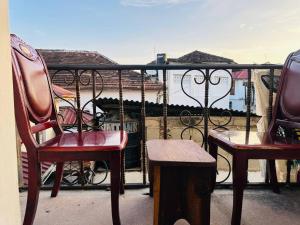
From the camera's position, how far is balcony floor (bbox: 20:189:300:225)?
150 cm

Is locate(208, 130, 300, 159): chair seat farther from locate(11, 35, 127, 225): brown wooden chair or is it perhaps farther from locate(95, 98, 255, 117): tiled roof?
locate(95, 98, 255, 117): tiled roof

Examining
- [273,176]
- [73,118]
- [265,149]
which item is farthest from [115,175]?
[73,118]

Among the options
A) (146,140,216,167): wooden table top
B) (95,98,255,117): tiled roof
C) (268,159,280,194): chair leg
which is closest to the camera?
(146,140,216,167): wooden table top

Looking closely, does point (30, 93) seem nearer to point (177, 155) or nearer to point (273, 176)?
point (177, 155)

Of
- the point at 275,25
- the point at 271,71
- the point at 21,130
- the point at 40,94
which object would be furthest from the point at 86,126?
the point at 275,25

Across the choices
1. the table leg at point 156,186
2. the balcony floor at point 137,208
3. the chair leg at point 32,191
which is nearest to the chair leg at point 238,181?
the balcony floor at point 137,208

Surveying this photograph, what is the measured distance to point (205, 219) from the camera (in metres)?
1.17

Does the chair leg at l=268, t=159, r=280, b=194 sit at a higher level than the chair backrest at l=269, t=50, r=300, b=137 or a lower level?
lower

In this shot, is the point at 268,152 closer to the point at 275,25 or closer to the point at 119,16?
the point at 275,25

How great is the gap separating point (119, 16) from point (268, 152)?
11483 mm

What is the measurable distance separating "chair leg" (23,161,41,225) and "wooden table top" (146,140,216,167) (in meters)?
0.54

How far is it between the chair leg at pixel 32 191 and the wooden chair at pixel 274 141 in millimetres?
945

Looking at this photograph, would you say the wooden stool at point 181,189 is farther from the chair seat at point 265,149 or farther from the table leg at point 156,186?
the chair seat at point 265,149

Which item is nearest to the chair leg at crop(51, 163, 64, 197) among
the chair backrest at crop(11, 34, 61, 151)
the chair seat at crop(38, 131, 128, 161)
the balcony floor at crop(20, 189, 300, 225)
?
the balcony floor at crop(20, 189, 300, 225)
